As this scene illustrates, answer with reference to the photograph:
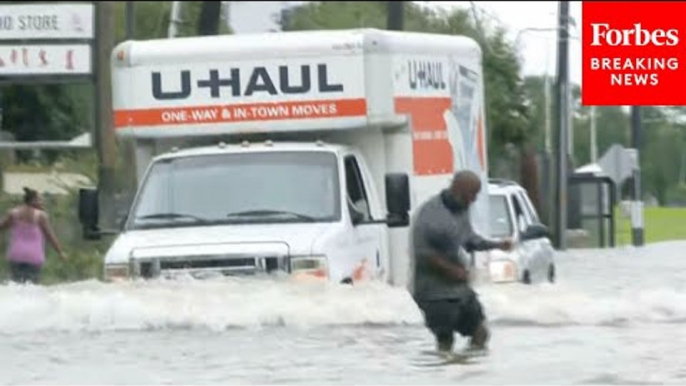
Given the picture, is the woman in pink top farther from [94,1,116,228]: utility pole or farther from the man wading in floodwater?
the man wading in floodwater

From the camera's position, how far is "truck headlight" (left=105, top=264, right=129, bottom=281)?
17141mm

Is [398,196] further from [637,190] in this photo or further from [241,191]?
[637,190]

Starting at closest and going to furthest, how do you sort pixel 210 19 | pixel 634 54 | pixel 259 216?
pixel 259 216 < pixel 634 54 < pixel 210 19

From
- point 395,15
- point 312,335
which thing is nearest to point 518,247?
point 312,335

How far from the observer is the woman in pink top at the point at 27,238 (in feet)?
74.2

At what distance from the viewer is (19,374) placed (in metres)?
14.3

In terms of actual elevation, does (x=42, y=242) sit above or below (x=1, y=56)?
below

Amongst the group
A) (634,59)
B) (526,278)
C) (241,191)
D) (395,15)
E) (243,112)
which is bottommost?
(526,278)

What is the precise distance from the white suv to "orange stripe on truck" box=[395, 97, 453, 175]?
1.26 metres

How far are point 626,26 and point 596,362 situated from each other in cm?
477

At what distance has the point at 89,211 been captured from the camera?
1833cm

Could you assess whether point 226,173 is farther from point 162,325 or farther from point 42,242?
point 42,242

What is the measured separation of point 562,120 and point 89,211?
21.8 m

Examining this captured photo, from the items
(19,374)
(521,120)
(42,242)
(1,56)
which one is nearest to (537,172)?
(521,120)
